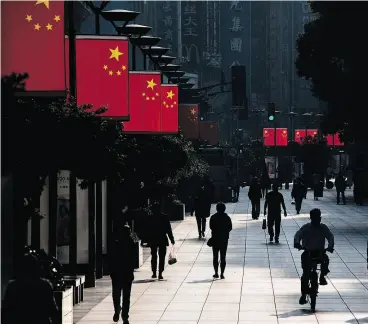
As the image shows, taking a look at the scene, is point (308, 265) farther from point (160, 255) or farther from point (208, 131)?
point (208, 131)

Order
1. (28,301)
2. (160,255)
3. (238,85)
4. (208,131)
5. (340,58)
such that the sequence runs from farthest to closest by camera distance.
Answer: (208,131) → (340,58) → (238,85) → (160,255) → (28,301)

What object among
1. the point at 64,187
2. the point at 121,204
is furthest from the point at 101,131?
the point at 121,204

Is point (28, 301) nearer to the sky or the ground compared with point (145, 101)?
nearer to the ground

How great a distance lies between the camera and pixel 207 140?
82.1 meters

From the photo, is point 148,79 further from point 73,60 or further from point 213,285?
point 73,60

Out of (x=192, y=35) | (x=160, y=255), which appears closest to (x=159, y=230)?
(x=160, y=255)

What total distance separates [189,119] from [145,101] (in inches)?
1024

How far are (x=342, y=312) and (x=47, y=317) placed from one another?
1005 centimetres

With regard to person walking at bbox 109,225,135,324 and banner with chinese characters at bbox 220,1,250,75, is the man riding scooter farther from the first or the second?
banner with chinese characters at bbox 220,1,250,75

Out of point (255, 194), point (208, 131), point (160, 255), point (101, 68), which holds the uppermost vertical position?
point (101, 68)

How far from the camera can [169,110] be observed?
36.0 metres

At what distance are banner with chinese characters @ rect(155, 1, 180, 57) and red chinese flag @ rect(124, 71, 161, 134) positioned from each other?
422 feet

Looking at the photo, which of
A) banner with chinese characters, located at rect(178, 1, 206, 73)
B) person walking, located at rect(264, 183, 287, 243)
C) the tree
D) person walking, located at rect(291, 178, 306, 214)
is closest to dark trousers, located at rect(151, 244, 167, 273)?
person walking, located at rect(264, 183, 287, 243)

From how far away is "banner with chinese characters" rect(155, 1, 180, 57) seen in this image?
162 metres
